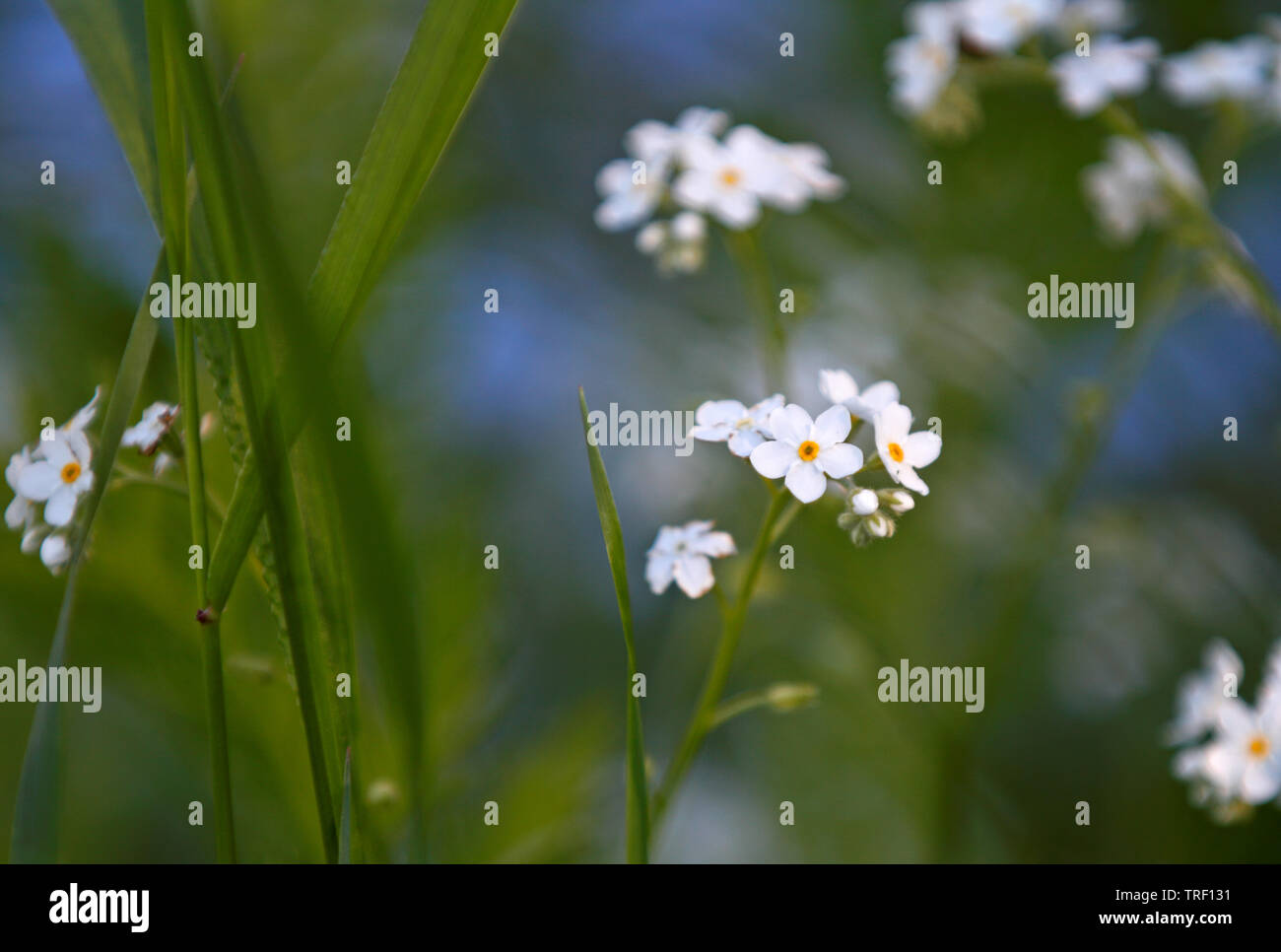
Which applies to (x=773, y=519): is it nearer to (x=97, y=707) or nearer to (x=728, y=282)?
(x=97, y=707)

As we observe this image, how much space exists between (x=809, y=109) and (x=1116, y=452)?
0.62 meters

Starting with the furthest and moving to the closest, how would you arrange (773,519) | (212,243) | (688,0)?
(688,0) < (773,519) < (212,243)

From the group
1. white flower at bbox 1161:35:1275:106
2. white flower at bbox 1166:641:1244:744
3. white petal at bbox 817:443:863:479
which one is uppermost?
white flower at bbox 1161:35:1275:106

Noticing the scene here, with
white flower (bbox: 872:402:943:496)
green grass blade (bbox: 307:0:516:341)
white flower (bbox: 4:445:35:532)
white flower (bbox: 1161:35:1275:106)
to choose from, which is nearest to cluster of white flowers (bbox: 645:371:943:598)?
white flower (bbox: 872:402:943:496)

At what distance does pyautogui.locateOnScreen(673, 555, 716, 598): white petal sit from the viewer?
1.45 feet

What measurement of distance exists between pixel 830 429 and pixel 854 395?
0.11 ft

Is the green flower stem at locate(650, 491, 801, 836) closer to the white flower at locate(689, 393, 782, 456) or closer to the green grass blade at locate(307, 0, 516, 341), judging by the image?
the white flower at locate(689, 393, 782, 456)

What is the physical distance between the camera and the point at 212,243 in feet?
1.11

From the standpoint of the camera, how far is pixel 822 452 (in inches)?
16.6

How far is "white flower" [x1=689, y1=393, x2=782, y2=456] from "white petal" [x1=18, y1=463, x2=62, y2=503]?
28 centimetres

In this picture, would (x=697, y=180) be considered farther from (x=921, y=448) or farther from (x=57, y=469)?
(x=57, y=469)

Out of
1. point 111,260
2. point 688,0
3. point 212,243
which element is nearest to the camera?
point 212,243
